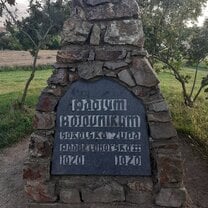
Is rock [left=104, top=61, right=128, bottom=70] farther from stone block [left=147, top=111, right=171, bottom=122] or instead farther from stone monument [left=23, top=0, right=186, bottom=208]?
stone block [left=147, top=111, right=171, bottom=122]

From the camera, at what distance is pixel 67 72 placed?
562cm

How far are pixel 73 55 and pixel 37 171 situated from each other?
1599 mm

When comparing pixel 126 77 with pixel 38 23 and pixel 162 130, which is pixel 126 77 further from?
pixel 38 23

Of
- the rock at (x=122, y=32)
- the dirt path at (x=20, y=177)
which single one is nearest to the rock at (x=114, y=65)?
the rock at (x=122, y=32)

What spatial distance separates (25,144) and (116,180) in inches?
148

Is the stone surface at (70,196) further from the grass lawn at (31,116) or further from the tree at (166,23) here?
the tree at (166,23)

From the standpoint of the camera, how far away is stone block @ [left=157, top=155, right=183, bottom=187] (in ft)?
18.1

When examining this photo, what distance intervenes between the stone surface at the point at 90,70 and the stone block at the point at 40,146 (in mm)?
968

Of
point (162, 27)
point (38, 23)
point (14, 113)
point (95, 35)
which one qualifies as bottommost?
point (95, 35)

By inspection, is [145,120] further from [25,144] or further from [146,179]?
[25,144]

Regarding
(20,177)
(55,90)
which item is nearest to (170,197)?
(55,90)

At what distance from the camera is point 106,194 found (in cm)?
572

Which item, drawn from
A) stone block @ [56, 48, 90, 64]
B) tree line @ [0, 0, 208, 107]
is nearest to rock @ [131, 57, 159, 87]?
stone block @ [56, 48, 90, 64]

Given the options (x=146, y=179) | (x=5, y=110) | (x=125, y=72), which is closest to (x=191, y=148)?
(x=146, y=179)
